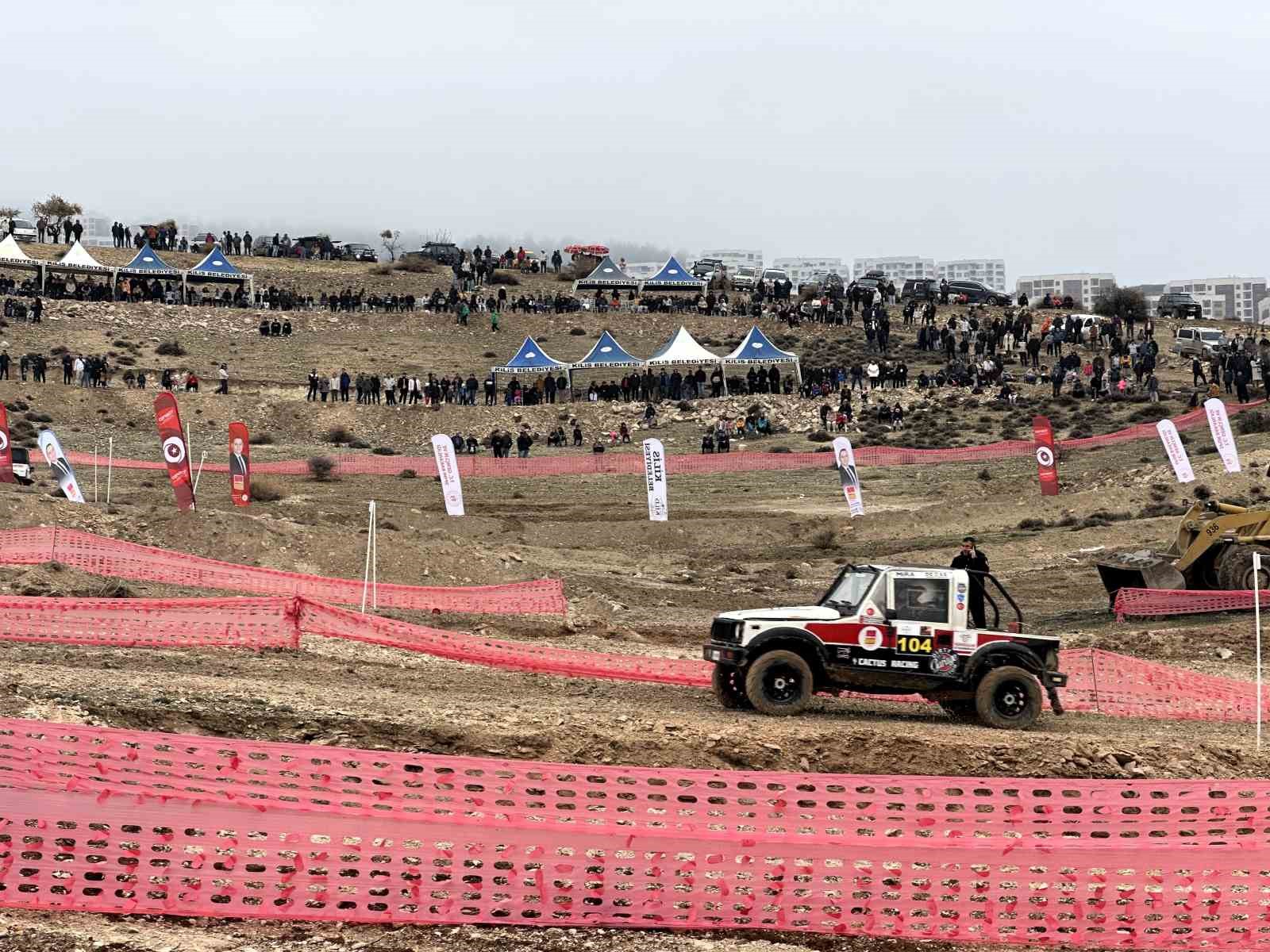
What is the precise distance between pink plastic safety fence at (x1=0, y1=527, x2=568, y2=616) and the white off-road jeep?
990cm

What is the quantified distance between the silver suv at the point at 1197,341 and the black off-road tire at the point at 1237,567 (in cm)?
3785

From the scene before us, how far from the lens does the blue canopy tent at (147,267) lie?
7112 cm

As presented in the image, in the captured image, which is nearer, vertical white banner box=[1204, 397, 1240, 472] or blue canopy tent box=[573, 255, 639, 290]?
vertical white banner box=[1204, 397, 1240, 472]

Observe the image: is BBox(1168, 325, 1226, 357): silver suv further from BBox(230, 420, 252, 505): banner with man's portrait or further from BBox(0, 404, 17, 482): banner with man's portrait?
BBox(0, 404, 17, 482): banner with man's portrait

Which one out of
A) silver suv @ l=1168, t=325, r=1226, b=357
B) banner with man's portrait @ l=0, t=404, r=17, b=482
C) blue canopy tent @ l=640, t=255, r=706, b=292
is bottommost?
banner with man's portrait @ l=0, t=404, r=17, b=482

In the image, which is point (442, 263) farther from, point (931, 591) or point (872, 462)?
point (931, 591)

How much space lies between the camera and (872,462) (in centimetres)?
4975

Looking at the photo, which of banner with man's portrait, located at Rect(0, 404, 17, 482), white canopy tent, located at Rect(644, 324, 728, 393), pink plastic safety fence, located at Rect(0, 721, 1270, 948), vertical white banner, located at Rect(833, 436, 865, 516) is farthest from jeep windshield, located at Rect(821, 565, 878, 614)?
white canopy tent, located at Rect(644, 324, 728, 393)

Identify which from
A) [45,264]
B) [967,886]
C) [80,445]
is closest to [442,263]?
[45,264]

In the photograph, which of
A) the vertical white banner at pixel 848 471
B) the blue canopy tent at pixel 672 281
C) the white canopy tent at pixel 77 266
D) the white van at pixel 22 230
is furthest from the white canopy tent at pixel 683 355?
the white van at pixel 22 230

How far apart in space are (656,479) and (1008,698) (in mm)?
21105

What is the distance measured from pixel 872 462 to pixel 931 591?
34.3m

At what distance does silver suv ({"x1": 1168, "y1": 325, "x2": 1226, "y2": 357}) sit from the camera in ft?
209

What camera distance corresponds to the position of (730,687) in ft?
53.4
